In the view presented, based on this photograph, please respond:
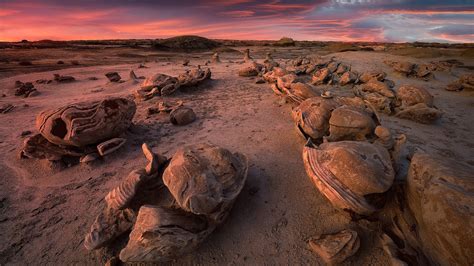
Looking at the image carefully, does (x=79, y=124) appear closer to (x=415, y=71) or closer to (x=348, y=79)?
(x=348, y=79)

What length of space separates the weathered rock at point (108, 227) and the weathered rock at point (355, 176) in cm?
193

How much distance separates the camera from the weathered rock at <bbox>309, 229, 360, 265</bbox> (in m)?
1.78

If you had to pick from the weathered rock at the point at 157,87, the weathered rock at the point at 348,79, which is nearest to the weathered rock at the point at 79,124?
the weathered rock at the point at 157,87

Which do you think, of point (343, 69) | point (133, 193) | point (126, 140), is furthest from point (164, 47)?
point (133, 193)

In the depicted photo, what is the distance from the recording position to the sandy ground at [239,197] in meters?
2.00

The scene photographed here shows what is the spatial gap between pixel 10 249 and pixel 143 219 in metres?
1.43


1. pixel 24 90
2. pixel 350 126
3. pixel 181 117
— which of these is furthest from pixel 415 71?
pixel 24 90

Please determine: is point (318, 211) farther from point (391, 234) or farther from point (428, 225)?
point (428, 225)

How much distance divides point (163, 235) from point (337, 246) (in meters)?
1.43

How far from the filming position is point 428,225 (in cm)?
159

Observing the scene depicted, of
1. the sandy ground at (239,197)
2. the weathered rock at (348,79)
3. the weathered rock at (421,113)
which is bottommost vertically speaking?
the sandy ground at (239,197)

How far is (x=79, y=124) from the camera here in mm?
3379

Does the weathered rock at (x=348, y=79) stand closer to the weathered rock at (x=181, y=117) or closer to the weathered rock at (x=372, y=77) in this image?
the weathered rock at (x=372, y=77)

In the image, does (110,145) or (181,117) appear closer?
(110,145)
